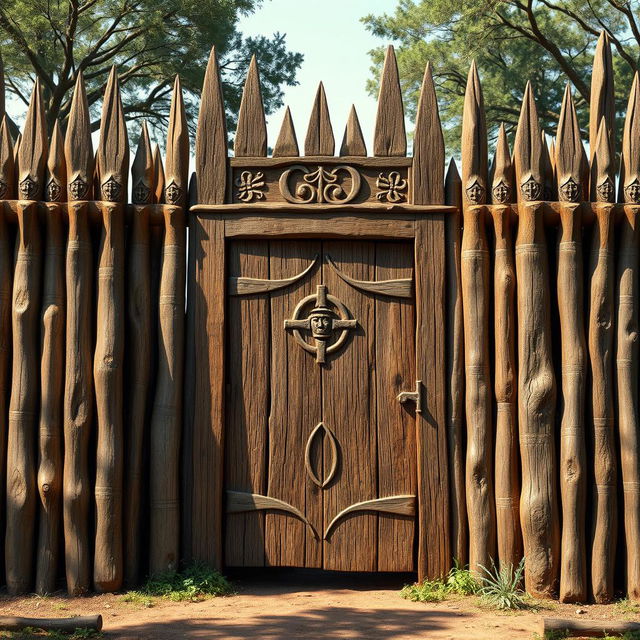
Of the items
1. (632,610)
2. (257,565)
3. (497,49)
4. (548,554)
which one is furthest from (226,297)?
(497,49)

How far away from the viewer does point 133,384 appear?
6.68m

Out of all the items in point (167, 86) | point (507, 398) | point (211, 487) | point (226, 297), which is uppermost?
point (167, 86)

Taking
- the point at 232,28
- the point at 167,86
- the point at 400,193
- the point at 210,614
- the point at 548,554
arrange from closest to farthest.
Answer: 1. the point at 210,614
2. the point at 548,554
3. the point at 400,193
4. the point at 232,28
5. the point at 167,86

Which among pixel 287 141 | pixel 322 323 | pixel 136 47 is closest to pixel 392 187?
pixel 287 141

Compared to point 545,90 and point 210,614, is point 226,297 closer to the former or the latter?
point 210,614

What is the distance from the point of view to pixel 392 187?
6.89 meters

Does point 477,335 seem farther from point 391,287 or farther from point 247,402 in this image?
point 247,402

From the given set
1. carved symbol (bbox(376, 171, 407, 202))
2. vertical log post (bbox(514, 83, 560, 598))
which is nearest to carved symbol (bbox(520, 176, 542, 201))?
vertical log post (bbox(514, 83, 560, 598))

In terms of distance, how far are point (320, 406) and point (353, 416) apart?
27cm

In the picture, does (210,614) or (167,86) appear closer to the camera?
(210,614)

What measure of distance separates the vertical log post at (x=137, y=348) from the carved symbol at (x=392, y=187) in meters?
1.82

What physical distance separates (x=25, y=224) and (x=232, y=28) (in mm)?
9203

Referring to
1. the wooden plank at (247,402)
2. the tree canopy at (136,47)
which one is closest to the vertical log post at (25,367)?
the wooden plank at (247,402)

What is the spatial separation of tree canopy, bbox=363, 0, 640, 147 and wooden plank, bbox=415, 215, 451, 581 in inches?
364
